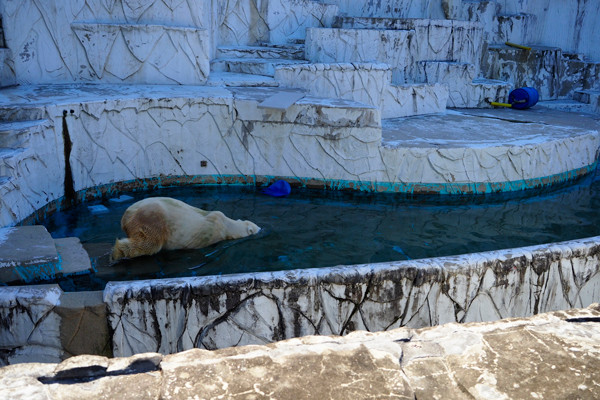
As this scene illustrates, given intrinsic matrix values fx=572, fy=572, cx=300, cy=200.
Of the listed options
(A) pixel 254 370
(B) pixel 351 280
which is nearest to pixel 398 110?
(B) pixel 351 280

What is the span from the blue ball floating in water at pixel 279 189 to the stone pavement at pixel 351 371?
15.8ft

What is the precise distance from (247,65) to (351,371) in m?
7.48

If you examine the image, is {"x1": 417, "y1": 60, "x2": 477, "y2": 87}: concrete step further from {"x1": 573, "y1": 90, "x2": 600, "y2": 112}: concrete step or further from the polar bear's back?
the polar bear's back

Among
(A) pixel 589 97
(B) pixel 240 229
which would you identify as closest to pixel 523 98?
(A) pixel 589 97

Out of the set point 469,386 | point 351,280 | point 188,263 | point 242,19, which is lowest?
point 188,263

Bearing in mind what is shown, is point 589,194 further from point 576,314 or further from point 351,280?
point 576,314

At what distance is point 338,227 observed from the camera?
5703mm

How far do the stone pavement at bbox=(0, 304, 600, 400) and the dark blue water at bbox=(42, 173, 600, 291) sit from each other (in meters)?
2.76

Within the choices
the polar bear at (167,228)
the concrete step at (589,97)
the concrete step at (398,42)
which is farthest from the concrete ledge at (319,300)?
the concrete step at (589,97)

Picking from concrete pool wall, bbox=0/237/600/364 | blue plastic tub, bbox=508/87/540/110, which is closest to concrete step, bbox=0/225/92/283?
concrete pool wall, bbox=0/237/600/364

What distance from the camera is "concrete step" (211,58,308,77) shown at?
27.9 feet

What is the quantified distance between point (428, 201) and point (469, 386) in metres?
5.30

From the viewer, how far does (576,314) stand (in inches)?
76.1

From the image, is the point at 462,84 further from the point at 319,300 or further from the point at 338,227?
the point at 319,300
